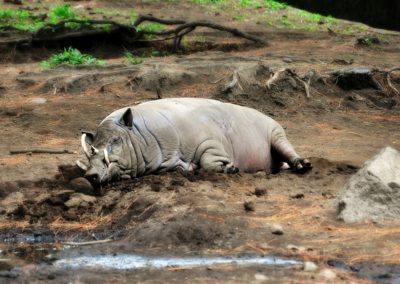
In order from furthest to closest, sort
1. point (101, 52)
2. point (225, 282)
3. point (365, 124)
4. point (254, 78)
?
1. point (101, 52)
2. point (254, 78)
3. point (365, 124)
4. point (225, 282)

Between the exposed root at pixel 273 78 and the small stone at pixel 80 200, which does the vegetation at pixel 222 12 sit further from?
the small stone at pixel 80 200

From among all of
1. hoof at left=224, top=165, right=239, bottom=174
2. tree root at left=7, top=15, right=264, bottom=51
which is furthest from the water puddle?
tree root at left=7, top=15, right=264, bottom=51

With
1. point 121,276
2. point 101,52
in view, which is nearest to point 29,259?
point 121,276

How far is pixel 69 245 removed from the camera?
6.81m

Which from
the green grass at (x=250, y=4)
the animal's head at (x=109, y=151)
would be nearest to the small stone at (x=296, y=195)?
the animal's head at (x=109, y=151)

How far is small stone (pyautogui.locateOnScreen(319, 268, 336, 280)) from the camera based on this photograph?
18.7 ft

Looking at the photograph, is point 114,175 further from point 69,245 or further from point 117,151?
point 69,245

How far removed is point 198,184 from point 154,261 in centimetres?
191

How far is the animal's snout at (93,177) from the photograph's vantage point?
8.10m

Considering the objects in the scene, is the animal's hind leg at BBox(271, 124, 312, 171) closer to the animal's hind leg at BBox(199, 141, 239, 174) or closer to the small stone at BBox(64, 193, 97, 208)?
the animal's hind leg at BBox(199, 141, 239, 174)

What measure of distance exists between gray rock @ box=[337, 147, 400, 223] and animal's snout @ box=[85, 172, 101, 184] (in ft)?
7.82

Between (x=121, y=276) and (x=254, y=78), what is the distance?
8.23 m

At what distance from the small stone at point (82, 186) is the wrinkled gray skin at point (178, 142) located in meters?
0.08

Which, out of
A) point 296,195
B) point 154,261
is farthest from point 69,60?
point 154,261
